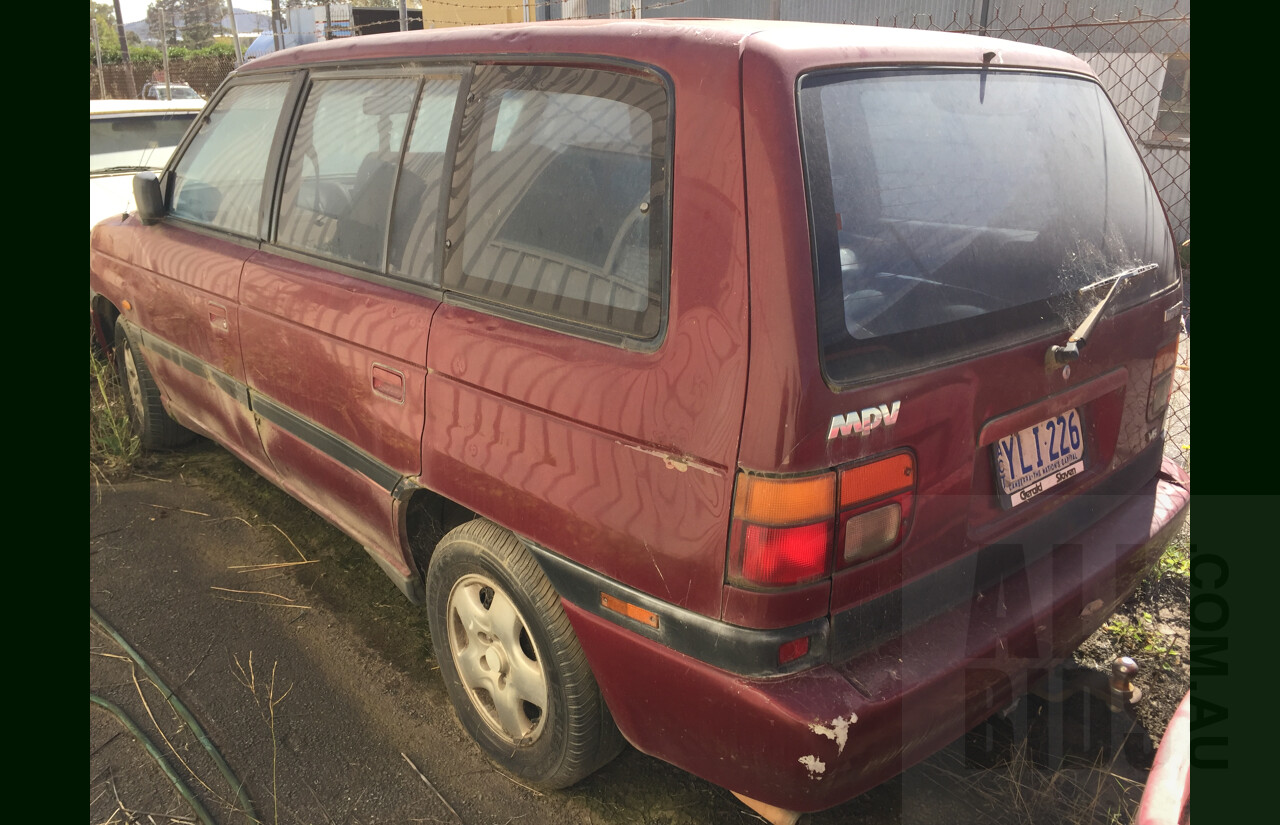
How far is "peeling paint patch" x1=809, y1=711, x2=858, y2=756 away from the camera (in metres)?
1.72

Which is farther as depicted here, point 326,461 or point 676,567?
point 326,461

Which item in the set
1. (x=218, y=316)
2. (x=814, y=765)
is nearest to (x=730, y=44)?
(x=814, y=765)

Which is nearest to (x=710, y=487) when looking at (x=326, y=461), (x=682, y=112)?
(x=682, y=112)

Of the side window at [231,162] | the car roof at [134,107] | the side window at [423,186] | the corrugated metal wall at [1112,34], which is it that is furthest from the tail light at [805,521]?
the corrugated metal wall at [1112,34]

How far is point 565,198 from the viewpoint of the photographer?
2.11m

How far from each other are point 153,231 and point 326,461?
67.2 inches

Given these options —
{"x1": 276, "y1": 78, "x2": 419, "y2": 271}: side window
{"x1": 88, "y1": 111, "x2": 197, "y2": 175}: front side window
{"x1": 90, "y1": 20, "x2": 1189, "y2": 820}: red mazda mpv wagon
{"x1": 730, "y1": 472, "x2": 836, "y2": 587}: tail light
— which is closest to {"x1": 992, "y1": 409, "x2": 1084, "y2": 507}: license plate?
{"x1": 90, "y1": 20, "x2": 1189, "y2": 820}: red mazda mpv wagon

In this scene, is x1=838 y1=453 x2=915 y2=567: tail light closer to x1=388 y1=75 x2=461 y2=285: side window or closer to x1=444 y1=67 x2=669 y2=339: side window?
x1=444 y1=67 x2=669 y2=339: side window

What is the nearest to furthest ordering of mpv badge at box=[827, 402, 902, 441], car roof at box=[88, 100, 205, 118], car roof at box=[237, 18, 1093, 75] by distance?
mpv badge at box=[827, 402, 902, 441] < car roof at box=[237, 18, 1093, 75] < car roof at box=[88, 100, 205, 118]

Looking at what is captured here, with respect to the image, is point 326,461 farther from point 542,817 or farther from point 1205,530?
point 1205,530

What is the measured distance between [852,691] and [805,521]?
1.20 ft

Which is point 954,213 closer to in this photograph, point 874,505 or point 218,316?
point 874,505

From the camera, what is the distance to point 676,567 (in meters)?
1.84

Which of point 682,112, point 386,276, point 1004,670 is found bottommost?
point 1004,670
